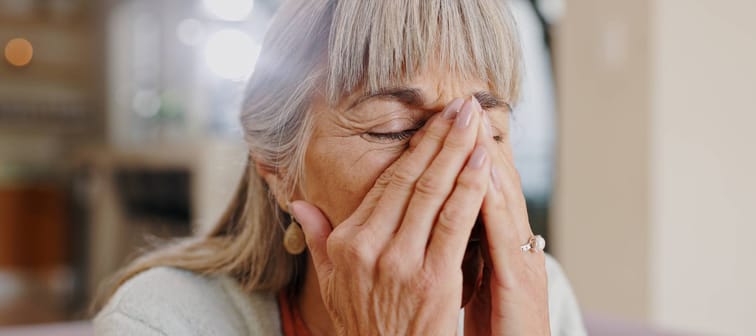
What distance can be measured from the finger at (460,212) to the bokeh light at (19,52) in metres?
6.85

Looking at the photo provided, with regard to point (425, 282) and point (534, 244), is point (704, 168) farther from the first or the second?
point (425, 282)

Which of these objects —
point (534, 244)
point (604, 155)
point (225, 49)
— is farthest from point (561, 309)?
point (225, 49)

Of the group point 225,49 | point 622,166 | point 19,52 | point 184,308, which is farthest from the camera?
point 19,52

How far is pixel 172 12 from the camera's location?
232 inches

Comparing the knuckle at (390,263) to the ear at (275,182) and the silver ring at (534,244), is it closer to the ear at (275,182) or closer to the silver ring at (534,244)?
the silver ring at (534,244)

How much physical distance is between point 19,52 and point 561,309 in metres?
6.72

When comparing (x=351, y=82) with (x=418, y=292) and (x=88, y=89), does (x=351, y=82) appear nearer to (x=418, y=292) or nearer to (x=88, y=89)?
(x=418, y=292)

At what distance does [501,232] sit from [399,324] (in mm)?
145

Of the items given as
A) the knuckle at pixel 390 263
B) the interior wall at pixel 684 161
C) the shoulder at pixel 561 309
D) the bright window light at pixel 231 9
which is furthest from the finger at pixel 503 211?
the bright window light at pixel 231 9

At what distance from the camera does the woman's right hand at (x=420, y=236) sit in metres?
0.75

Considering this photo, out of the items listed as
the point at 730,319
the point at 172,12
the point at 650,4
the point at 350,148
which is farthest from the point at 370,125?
the point at 172,12

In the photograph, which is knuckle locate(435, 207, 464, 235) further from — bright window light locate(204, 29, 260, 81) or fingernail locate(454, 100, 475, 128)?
bright window light locate(204, 29, 260, 81)

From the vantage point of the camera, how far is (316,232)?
2.77 ft

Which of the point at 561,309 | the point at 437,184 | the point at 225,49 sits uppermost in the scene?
the point at 225,49
